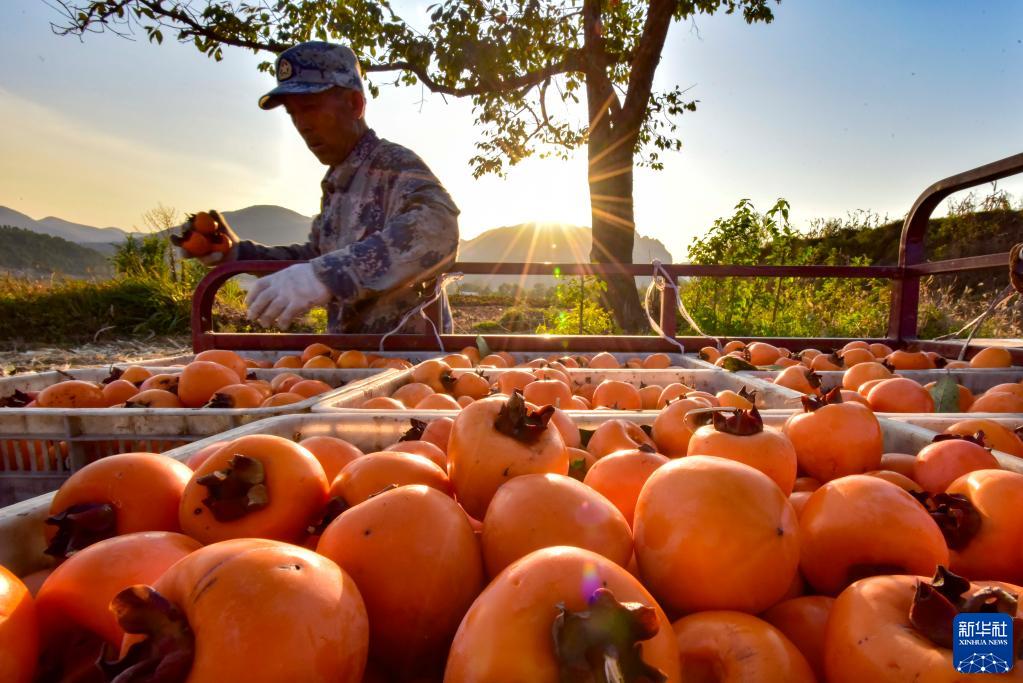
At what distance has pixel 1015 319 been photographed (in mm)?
13906

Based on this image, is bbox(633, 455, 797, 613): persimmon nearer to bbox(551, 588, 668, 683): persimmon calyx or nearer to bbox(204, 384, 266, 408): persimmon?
bbox(551, 588, 668, 683): persimmon calyx

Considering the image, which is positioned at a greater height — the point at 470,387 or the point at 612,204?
the point at 612,204

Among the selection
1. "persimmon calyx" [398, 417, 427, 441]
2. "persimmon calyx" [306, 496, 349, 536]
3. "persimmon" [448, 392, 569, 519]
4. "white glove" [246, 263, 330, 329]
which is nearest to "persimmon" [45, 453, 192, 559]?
"persimmon calyx" [306, 496, 349, 536]

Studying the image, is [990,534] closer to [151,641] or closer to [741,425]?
[741,425]

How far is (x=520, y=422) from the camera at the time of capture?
983mm

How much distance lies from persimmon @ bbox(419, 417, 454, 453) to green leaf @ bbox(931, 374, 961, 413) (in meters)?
1.82

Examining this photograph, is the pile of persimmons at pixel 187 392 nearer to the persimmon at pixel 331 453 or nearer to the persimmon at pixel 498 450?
the persimmon at pixel 331 453

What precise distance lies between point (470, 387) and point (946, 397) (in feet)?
6.12

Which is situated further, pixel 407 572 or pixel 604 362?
pixel 604 362

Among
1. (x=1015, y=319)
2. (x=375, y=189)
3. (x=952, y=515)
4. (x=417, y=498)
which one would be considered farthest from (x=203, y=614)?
(x=1015, y=319)

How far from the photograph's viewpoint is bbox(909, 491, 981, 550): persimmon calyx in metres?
0.96

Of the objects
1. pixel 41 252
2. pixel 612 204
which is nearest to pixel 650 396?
pixel 612 204

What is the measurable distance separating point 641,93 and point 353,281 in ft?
28.5

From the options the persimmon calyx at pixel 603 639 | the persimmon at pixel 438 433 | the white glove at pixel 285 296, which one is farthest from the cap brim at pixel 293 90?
the persimmon calyx at pixel 603 639
